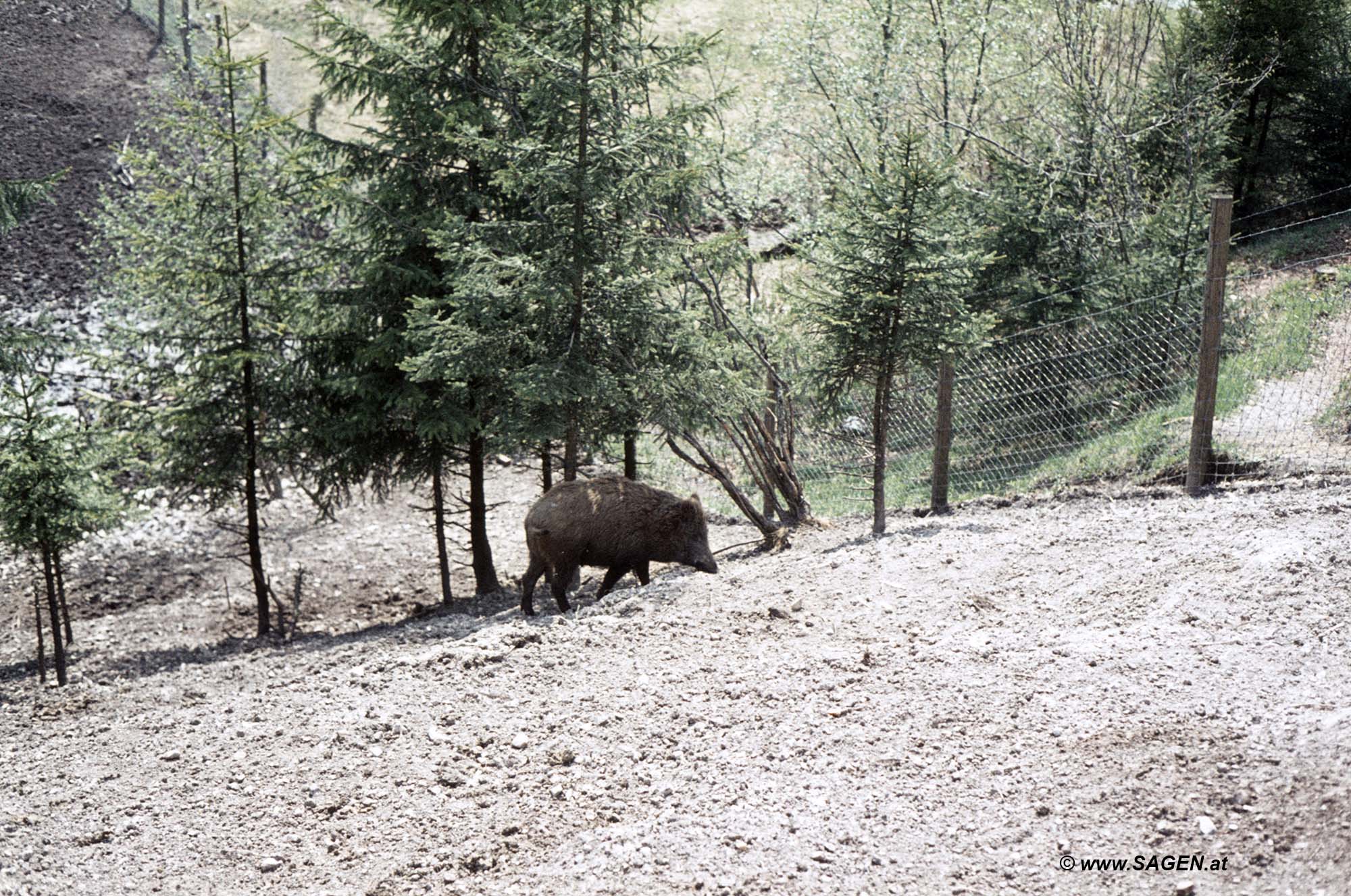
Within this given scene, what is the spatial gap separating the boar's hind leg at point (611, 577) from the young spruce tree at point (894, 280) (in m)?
2.71

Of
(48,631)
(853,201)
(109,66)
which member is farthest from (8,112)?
(853,201)

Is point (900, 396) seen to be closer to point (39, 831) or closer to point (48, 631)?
point (39, 831)

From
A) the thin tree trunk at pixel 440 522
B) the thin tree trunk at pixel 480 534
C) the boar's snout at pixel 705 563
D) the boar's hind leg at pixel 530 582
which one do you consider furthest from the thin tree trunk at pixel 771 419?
the thin tree trunk at pixel 440 522

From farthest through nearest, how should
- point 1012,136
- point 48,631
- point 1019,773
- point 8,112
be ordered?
point 8,112 < point 1012,136 < point 48,631 < point 1019,773

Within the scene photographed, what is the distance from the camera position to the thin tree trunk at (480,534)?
13727 millimetres

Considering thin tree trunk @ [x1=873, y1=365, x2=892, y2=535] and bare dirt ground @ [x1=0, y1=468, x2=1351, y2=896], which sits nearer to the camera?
bare dirt ground @ [x1=0, y1=468, x2=1351, y2=896]

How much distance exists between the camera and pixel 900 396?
13445 mm

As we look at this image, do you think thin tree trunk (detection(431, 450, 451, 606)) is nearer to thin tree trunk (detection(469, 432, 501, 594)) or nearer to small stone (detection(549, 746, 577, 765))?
thin tree trunk (detection(469, 432, 501, 594))

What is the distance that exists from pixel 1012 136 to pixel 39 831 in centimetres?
1764

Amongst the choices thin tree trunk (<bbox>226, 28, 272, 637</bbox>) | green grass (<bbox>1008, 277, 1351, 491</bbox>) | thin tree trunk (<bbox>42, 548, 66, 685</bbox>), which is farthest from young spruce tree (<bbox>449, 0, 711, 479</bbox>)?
thin tree trunk (<bbox>42, 548, 66, 685</bbox>)

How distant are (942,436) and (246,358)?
7934mm

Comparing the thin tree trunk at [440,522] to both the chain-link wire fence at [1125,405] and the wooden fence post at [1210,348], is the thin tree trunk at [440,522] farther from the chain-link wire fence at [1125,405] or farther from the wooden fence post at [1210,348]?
the wooden fence post at [1210,348]

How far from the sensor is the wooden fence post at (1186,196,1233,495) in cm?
930

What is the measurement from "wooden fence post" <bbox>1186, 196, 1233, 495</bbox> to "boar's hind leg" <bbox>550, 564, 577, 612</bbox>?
6006mm
